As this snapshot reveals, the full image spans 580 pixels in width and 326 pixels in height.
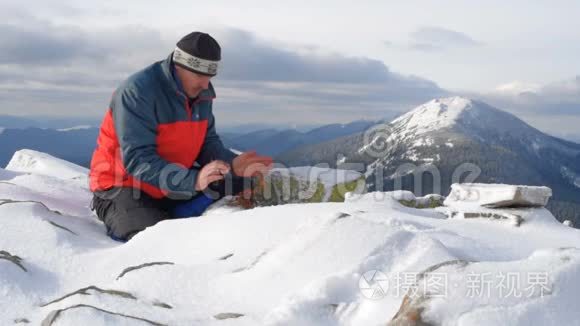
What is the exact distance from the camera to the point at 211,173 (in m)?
6.88

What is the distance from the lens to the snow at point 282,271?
3.46 meters

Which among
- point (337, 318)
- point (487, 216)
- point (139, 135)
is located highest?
point (139, 135)

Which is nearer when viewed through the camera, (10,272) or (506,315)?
(506,315)

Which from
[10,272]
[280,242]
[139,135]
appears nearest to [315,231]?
[280,242]

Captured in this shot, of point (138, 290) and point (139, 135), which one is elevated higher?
point (139, 135)

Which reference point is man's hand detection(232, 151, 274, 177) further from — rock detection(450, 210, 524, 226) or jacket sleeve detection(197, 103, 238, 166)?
rock detection(450, 210, 524, 226)

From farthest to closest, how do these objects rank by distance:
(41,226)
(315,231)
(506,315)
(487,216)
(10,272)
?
(487,216) → (41,226) → (10,272) → (315,231) → (506,315)

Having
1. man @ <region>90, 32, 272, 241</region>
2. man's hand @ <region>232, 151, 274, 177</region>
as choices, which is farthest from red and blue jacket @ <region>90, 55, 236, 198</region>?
man's hand @ <region>232, 151, 274, 177</region>

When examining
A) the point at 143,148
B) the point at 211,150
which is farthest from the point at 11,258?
the point at 211,150

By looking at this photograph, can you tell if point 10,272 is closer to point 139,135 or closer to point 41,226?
point 41,226

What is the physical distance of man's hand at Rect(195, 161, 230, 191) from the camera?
6793mm

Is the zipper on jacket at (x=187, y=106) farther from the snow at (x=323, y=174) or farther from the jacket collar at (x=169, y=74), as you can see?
the snow at (x=323, y=174)

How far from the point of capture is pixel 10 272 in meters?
5.23

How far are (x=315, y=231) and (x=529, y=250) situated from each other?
2353mm
